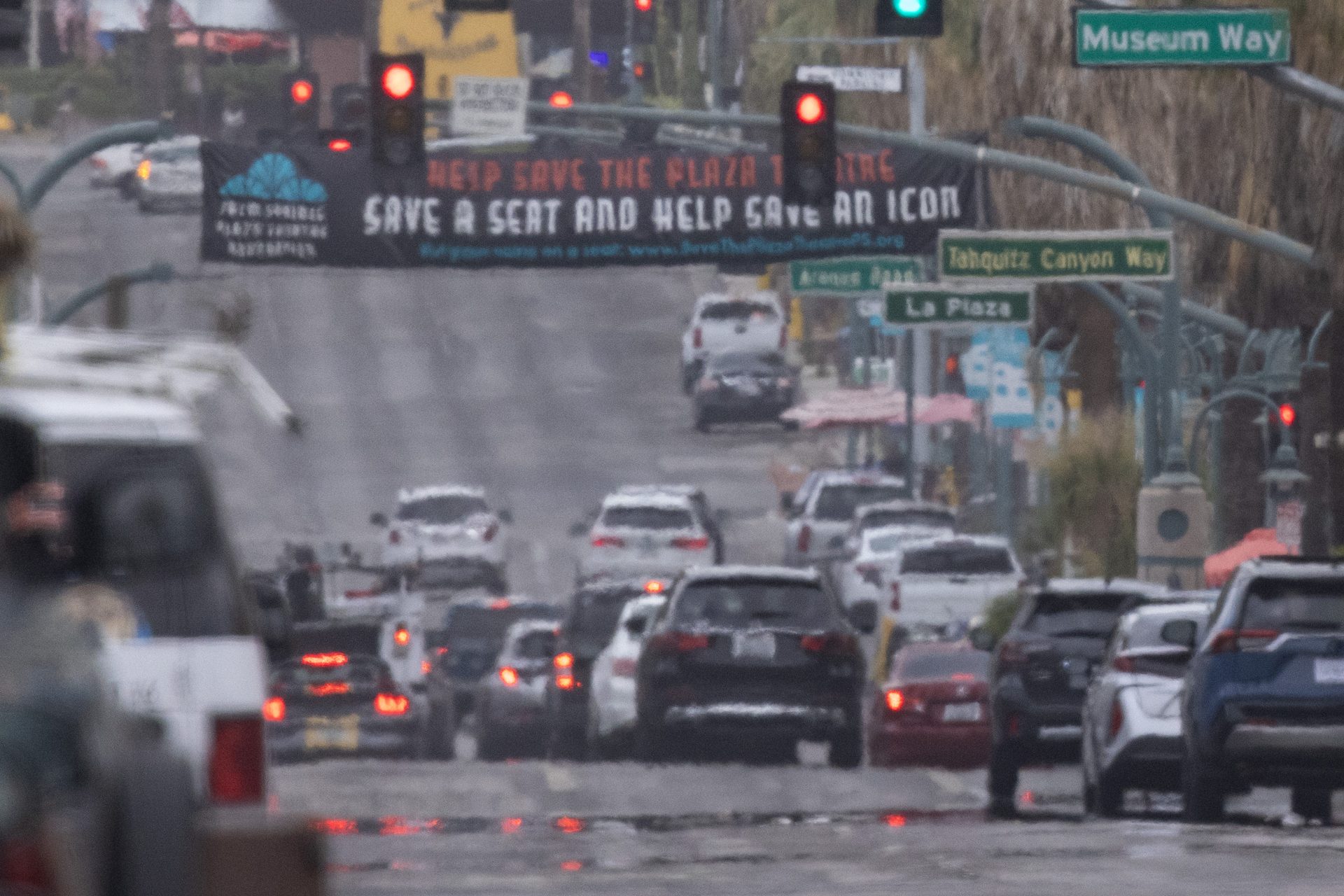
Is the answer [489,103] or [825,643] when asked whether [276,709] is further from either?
[489,103]

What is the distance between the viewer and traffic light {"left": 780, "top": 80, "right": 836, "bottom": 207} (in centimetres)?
2786

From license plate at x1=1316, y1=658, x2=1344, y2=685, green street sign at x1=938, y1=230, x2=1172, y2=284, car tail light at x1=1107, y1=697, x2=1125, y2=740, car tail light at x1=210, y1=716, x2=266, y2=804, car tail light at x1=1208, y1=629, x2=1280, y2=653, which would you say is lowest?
car tail light at x1=1107, y1=697, x2=1125, y2=740

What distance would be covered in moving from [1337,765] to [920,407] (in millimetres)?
39758

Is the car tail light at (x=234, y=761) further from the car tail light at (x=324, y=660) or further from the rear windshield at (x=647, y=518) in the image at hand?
the rear windshield at (x=647, y=518)

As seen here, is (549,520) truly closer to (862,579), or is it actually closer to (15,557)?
(862,579)

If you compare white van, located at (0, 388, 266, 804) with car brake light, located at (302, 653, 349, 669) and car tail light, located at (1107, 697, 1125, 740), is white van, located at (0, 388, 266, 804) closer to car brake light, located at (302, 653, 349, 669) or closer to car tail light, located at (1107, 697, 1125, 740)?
car tail light, located at (1107, 697, 1125, 740)

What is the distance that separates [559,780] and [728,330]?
42657 mm

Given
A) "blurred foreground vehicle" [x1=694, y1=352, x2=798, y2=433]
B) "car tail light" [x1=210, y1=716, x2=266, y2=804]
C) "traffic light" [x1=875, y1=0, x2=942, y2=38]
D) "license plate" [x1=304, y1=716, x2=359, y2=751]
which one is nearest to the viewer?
"car tail light" [x1=210, y1=716, x2=266, y2=804]

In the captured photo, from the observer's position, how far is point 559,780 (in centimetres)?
2277

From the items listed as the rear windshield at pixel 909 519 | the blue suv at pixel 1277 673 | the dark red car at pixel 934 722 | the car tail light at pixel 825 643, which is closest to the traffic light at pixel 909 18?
the car tail light at pixel 825 643

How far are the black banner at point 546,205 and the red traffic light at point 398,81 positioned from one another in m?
8.08

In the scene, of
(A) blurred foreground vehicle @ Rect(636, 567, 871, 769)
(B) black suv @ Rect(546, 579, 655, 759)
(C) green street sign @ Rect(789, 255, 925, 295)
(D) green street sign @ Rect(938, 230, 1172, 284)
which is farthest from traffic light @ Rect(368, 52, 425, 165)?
(C) green street sign @ Rect(789, 255, 925, 295)

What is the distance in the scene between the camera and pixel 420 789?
21891mm

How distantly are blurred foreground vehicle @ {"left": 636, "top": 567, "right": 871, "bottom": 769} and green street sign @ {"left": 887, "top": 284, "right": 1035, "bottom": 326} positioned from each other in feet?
29.2
